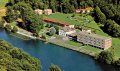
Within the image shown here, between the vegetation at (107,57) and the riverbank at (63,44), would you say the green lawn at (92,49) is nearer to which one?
the riverbank at (63,44)

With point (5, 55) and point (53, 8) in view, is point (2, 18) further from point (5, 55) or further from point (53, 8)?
point (5, 55)

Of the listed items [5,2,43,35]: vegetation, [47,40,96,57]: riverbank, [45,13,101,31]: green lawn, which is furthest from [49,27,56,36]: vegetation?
[45,13,101,31]: green lawn

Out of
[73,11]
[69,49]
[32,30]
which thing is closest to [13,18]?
[32,30]

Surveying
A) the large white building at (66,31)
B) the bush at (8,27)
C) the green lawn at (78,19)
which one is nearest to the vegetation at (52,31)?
the large white building at (66,31)

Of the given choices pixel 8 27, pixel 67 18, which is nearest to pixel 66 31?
pixel 67 18

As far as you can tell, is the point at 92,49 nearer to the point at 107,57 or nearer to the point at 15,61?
the point at 107,57

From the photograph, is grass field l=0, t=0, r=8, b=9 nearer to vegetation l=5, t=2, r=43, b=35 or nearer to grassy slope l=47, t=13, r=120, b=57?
vegetation l=5, t=2, r=43, b=35
